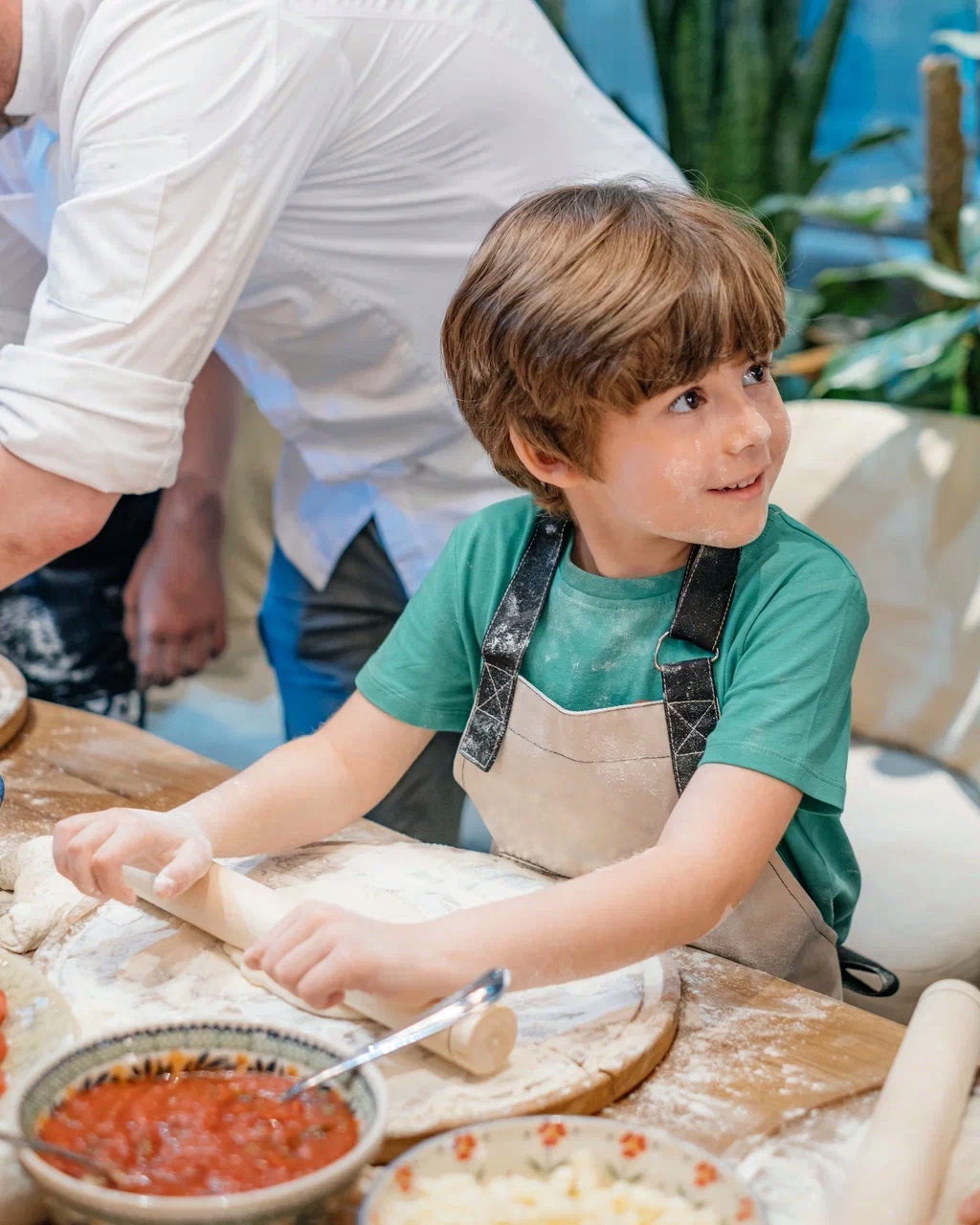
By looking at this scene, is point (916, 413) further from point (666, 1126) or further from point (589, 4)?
point (589, 4)

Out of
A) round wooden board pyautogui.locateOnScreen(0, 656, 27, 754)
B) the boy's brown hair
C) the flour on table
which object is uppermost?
the boy's brown hair

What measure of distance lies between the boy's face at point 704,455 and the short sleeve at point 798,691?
8 cm

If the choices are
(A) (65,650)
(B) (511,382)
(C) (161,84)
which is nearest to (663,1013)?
(B) (511,382)

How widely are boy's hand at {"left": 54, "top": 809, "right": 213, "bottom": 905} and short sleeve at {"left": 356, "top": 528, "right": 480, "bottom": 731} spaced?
0.90ft

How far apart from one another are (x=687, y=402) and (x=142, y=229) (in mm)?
578

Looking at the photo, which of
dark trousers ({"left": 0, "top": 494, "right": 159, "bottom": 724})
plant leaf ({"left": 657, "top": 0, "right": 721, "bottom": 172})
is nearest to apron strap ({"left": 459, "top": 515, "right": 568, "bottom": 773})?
dark trousers ({"left": 0, "top": 494, "right": 159, "bottom": 724})

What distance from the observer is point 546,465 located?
1.17 metres

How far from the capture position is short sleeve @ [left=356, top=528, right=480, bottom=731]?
130 centimetres

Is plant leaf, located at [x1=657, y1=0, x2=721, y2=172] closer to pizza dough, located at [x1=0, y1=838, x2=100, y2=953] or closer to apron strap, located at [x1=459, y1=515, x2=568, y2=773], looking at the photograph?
apron strap, located at [x1=459, y1=515, x2=568, y2=773]

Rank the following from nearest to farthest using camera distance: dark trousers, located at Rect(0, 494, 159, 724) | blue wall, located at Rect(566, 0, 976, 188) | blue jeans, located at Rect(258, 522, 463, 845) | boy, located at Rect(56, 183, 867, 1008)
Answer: boy, located at Rect(56, 183, 867, 1008) → blue jeans, located at Rect(258, 522, 463, 845) → dark trousers, located at Rect(0, 494, 159, 724) → blue wall, located at Rect(566, 0, 976, 188)

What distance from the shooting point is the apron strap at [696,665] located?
1.15 meters

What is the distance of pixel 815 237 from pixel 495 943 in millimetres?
4179

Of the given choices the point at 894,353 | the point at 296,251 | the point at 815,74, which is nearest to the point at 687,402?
the point at 296,251

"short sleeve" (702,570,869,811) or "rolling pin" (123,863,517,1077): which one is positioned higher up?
"short sleeve" (702,570,869,811)
